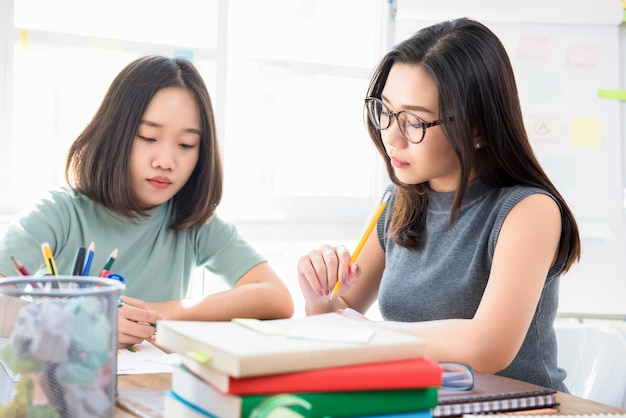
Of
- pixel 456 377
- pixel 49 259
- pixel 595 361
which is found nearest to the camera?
pixel 456 377

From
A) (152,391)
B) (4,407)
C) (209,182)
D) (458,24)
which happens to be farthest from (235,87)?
(4,407)

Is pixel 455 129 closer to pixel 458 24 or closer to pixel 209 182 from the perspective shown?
pixel 458 24

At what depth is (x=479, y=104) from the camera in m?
1.29

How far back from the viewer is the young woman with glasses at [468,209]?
1224mm

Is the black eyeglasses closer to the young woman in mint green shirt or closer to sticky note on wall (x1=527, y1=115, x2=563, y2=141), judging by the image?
the young woman in mint green shirt

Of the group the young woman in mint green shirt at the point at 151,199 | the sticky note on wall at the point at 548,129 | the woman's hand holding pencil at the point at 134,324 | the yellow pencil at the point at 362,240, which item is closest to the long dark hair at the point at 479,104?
the yellow pencil at the point at 362,240

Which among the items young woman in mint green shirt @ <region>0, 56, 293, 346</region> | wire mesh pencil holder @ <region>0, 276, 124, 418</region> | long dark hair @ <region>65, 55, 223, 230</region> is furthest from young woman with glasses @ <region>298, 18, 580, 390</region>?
wire mesh pencil holder @ <region>0, 276, 124, 418</region>

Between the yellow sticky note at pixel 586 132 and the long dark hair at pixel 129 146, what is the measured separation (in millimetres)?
1405

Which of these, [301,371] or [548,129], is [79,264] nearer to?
A: [301,371]

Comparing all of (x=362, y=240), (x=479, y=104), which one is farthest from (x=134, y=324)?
(x=479, y=104)

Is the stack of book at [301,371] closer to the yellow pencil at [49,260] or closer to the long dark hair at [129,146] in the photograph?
the yellow pencil at [49,260]

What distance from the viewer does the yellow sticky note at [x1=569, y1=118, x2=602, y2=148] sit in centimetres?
255

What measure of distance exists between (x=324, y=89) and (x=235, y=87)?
36cm

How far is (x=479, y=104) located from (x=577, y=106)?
143 cm
